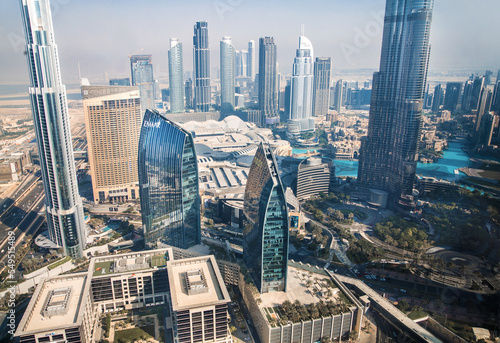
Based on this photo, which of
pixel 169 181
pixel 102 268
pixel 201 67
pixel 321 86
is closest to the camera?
pixel 102 268

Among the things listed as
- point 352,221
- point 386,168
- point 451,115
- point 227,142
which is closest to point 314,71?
point 227,142

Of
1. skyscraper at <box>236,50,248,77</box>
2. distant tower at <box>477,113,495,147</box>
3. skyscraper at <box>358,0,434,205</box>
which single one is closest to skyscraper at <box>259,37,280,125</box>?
skyscraper at <box>236,50,248,77</box>

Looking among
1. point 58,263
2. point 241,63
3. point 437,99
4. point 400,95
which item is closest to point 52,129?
point 58,263

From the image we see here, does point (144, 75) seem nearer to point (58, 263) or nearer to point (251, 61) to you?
point (251, 61)

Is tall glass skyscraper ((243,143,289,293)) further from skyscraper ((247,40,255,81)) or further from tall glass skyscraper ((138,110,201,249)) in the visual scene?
skyscraper ((247,40,255,81))

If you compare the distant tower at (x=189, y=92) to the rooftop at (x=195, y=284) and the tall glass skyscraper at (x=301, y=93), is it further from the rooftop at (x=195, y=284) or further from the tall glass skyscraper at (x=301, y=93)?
the rooftop at (x=195, y=284)

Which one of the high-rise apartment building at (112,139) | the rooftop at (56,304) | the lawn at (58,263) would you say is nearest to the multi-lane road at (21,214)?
the lawn at (58,263)
